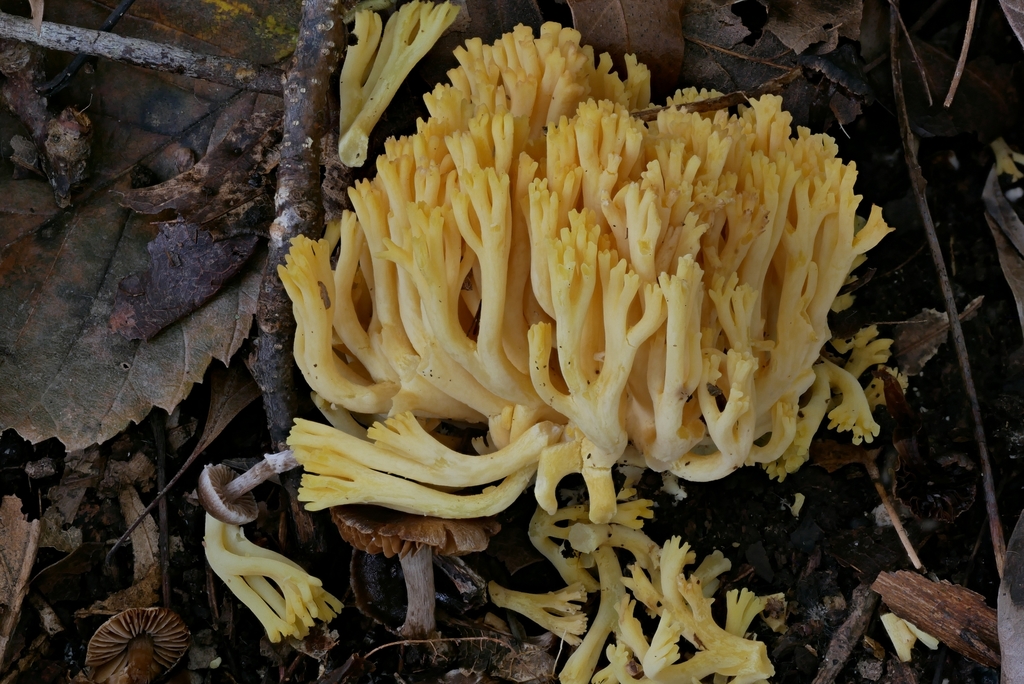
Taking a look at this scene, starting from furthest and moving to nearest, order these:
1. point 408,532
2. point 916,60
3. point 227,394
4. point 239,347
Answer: point 916,60 < point 227,394 < point 239,347 < point 408,532

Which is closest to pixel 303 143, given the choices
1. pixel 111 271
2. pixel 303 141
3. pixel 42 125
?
pixel 303 141

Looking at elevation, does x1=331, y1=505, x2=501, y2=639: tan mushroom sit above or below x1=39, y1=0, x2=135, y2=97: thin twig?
below

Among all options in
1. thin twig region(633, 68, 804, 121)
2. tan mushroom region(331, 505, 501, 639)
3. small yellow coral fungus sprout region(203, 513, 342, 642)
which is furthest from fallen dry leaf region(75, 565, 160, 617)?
thin twig region(633, 68, 804, 121)

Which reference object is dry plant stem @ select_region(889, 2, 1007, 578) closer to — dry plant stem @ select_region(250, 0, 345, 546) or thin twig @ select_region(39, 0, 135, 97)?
dry plant stem @ select_region(250, 0, 345, 546)

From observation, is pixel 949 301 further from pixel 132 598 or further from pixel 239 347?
pixel 132 598

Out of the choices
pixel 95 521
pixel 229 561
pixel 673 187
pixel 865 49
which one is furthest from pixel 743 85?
pixel 95 521

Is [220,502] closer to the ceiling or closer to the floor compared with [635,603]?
closer to the ceiling

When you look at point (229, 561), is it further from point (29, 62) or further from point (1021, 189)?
point (1021, 189)

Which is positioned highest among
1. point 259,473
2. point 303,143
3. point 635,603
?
point 303,143
